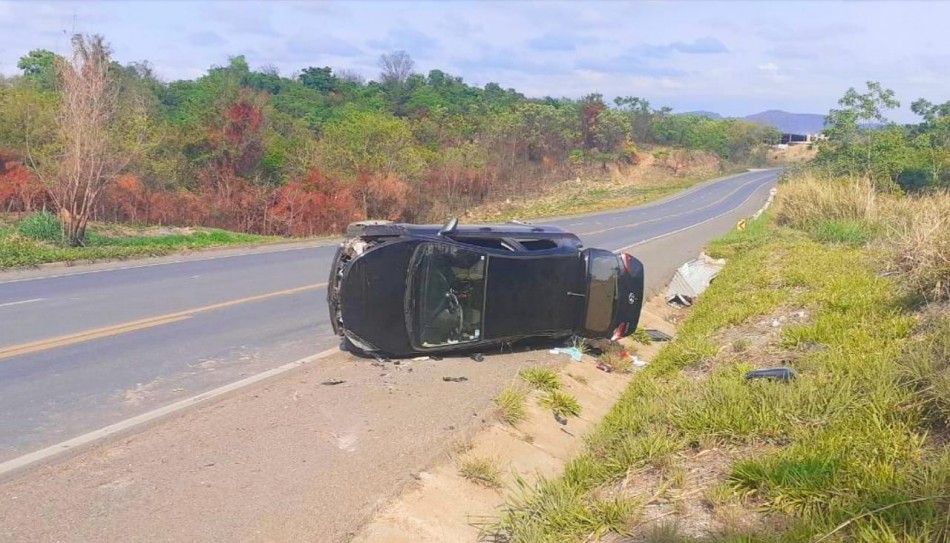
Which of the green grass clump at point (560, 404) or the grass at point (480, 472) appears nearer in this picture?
the grass at point (480, 472)

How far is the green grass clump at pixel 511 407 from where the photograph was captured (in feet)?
22.4

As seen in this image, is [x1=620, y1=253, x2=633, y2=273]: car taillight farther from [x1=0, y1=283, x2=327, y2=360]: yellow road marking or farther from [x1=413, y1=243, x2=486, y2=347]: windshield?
[x1=0, y1=283, x2=327, y2=360]: yellow road marking

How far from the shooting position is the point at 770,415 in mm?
5586

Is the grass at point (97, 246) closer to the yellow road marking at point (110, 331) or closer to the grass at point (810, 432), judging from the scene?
the yellow road marking at point (110, 331)

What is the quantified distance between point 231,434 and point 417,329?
2415 millimetres

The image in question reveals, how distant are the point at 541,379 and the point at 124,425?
3.85 m

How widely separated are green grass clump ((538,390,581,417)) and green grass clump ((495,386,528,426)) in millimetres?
264

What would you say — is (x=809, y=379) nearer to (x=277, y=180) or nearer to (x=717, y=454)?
(x=717, y=454)

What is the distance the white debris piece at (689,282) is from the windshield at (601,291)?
21.9ft

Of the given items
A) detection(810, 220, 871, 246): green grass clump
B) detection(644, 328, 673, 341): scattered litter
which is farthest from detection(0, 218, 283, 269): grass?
detection(810, 220, 871, 246): green grass clump

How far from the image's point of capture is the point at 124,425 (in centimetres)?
628

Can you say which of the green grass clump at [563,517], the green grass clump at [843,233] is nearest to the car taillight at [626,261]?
the green grass clump at [563,517]

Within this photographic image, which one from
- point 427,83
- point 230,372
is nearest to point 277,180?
point 230,372

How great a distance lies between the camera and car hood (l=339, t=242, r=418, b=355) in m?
7.71
